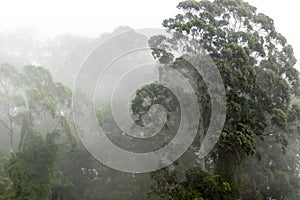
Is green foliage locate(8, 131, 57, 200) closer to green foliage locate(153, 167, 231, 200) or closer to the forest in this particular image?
the forest

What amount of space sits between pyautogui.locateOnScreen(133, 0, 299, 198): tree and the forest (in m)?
0.03

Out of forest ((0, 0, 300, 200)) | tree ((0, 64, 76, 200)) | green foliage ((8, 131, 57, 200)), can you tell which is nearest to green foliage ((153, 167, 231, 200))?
forest ((0, 0, 300, 200))

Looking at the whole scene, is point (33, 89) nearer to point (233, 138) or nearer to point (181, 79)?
point (181, 79)

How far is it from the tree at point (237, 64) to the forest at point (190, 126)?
0.03m

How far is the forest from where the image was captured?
32.5 feet

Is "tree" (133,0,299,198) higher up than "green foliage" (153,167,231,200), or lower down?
higher up

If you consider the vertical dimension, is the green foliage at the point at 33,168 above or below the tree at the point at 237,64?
below

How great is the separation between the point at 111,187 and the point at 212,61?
715 cm

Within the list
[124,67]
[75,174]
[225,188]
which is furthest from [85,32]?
[225,188]

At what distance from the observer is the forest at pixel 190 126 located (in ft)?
32.5

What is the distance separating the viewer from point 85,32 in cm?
3669

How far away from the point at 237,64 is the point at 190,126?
229 cm

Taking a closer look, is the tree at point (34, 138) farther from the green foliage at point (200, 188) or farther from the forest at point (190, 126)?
the green foliage at point (200, 188)

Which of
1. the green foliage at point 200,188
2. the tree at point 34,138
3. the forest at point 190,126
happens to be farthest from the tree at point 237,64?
the tree at point 34,138
